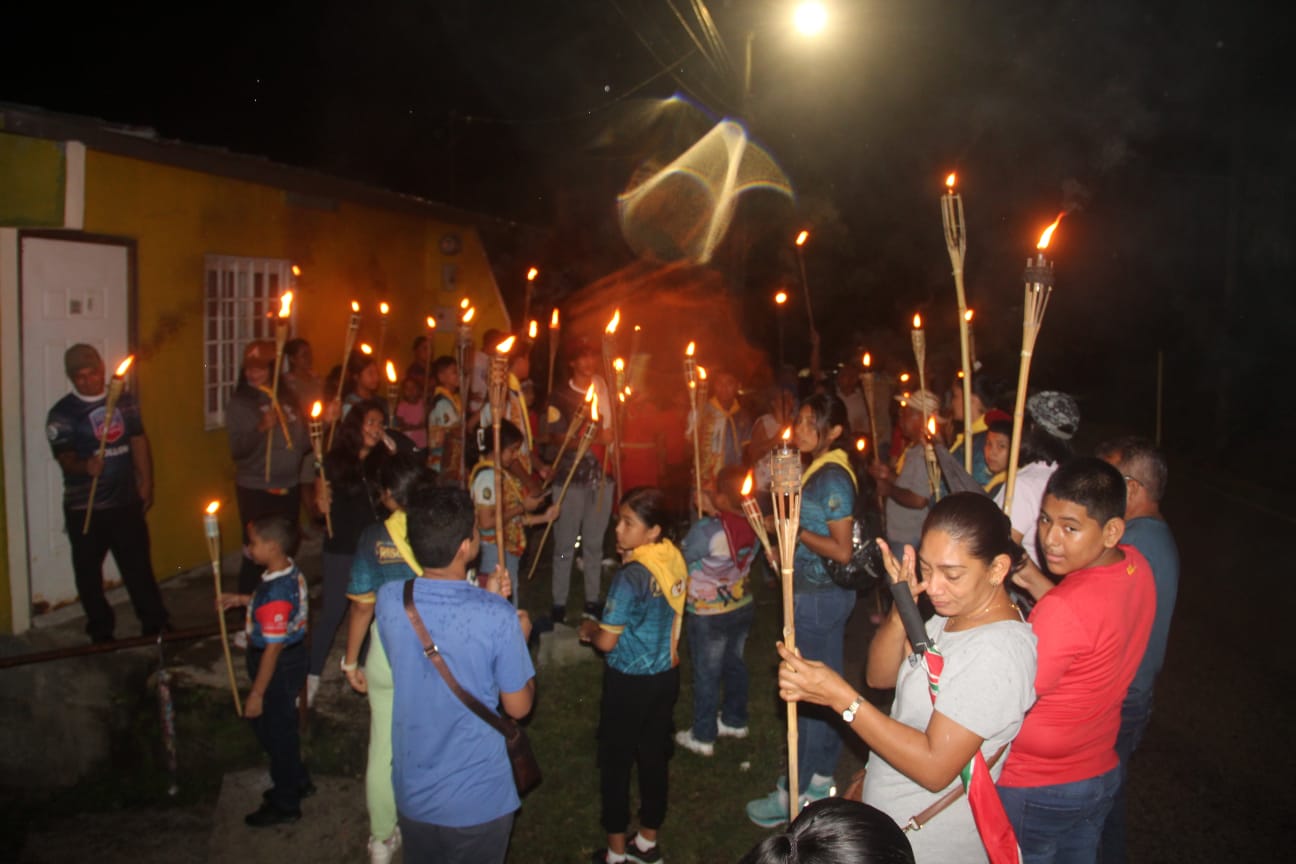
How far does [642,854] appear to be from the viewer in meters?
4.80

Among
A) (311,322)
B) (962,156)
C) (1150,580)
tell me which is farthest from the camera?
(962,156)

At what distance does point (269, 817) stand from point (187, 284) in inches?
218

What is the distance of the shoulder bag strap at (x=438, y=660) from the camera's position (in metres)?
3.28

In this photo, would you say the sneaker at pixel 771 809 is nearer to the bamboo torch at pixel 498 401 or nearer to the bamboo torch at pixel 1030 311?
the bamboo torch at pixel 498 401

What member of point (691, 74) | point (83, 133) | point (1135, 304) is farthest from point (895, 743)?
point (1135, 304)

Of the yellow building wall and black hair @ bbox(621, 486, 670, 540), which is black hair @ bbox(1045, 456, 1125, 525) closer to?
black hair @ bbox(621, 486, 670, 540)

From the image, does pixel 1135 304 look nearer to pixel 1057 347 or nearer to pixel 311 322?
pixel 1057 347

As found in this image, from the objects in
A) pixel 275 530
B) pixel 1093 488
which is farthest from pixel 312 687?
pixel 1093 488

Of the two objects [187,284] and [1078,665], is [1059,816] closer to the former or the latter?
[1078,665]

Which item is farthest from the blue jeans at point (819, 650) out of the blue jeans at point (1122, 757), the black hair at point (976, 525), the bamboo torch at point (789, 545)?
the black hair at point (976, 525)

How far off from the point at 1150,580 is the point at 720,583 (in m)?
2.46

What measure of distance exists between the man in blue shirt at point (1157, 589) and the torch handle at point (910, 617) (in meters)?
1.64

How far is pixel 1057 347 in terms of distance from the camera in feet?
60.1

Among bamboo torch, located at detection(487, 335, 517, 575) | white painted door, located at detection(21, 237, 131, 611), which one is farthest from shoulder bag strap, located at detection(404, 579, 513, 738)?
white painted door, located at detection(21, 237, 131, 611)
